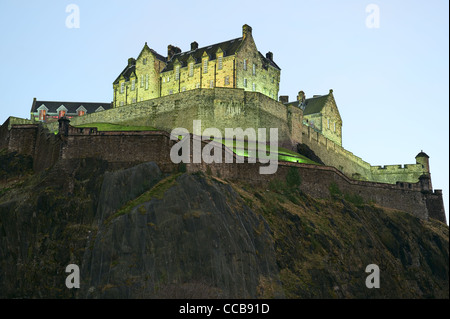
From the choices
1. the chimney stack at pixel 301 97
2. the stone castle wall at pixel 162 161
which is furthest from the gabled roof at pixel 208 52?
the stone castle wall at pixel 162 161

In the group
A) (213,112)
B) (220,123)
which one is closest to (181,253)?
(220,123)

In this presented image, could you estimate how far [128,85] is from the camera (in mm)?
92188

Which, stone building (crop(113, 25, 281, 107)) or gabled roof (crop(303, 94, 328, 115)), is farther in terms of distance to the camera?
gabled roof (crop(303, 94, 328, 115))

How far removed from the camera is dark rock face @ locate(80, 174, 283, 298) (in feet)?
141

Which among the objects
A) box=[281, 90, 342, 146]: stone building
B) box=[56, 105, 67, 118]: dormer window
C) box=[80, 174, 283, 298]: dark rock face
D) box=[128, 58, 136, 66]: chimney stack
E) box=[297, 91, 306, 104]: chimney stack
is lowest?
box=[80, 174, 283, 298]: dark rock face

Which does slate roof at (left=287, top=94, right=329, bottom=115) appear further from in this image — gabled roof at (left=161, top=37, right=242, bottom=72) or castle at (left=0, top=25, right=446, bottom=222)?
gabled roof at (left=161, top=37, right=242, bottom=72)

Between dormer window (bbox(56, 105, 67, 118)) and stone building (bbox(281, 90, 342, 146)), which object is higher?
dormer window (bbox(56, 105, 67, 118))

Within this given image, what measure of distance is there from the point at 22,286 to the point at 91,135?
15759mm

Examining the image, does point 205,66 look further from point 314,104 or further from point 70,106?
point 70,106

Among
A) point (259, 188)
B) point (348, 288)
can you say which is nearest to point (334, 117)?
point (259, 188)

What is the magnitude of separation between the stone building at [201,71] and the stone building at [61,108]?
59.4ft

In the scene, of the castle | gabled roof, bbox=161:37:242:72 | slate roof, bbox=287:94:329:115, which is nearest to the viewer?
the castle

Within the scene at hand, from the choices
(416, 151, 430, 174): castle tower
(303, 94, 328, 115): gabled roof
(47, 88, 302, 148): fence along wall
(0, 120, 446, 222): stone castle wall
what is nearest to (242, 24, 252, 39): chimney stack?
(47, 88, 302, 148): fence along wall

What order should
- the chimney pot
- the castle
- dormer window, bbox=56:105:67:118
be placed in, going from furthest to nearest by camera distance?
dormer window, bbox=56:105:67:118 < the chimney pot < the castle
